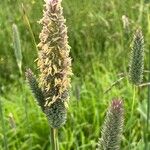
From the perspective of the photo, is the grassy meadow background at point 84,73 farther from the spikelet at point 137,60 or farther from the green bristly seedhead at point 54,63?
the green bristly seedhead at point 54,63

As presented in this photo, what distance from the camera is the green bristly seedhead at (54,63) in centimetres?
144

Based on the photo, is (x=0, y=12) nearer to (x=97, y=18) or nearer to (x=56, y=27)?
(x=97, y=18)

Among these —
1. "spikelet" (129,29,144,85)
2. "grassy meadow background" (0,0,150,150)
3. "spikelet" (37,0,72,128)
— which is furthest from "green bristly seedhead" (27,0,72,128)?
"grassy meadow background" (0,0,150,150)

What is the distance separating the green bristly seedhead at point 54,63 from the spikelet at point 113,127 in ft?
0.62

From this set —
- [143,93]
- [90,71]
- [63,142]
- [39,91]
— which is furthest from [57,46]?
[90,71]

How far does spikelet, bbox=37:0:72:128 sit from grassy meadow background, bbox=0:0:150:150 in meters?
0.93

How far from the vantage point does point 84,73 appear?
4.47m

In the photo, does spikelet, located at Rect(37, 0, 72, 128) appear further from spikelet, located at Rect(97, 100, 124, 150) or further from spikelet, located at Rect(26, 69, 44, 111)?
spikelet, located at Rect(97, 100, 124, 150)

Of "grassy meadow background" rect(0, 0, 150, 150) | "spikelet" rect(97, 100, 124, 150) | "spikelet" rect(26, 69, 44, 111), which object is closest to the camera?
"spikelet" rect(97, 100, 124, 150)

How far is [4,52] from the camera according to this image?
509 cm

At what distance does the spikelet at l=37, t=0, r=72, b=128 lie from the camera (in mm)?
1440

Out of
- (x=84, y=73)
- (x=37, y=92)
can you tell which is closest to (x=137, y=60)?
(x=37, y=92)

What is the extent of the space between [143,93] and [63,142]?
0.88 metres

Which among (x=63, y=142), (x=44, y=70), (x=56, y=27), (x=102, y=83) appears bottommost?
(x=63, y=142)
